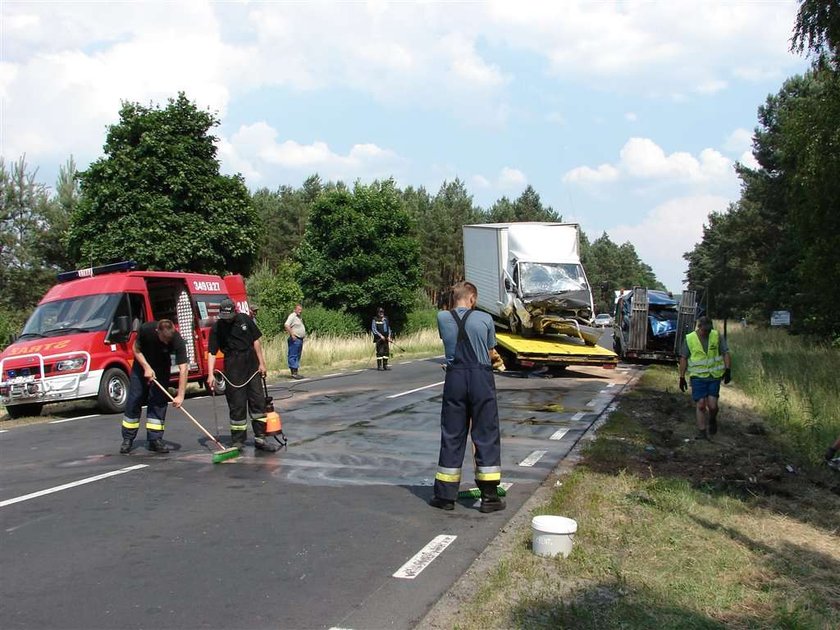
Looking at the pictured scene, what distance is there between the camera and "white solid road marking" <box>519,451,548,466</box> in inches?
338

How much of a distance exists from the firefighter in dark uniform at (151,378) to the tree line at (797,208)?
11262mm

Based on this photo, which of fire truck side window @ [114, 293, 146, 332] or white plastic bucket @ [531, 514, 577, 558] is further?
fire truck side window @ [114, 293, 146, 332]

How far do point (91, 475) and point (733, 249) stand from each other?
57943 millimetres

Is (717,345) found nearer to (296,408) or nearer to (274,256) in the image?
(296,408)

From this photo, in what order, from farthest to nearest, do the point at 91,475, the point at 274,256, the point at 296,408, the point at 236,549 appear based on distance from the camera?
the point at 274,256
the point at 296,408
the point at 91,475
the point at 236,549

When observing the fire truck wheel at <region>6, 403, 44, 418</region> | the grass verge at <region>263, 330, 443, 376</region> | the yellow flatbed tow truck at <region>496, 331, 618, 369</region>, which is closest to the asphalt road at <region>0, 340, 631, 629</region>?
the fire truck wheel at <region>6, 403, 44, 418</region>

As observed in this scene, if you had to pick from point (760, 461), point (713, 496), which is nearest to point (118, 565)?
point (713, 496)

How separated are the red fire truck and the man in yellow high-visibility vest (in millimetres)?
8410

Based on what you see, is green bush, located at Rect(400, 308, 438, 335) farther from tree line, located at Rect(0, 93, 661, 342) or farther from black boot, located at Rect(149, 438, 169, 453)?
black boot, located at Rect(149, 438, 169, 453)

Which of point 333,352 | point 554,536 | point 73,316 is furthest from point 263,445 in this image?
point 333,352

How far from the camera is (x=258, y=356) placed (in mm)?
9227

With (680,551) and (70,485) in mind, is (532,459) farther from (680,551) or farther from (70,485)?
(70,485)

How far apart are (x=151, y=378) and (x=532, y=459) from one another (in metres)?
4.51

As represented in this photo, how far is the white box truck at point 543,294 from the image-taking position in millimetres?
20234
